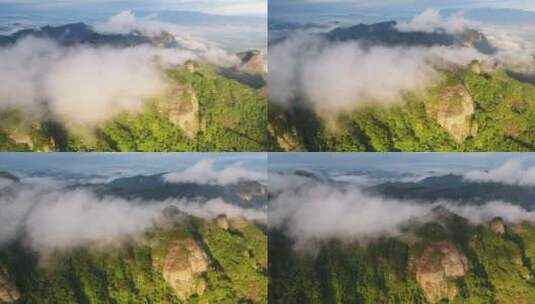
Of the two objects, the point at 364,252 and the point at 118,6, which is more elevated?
the point at 118,6

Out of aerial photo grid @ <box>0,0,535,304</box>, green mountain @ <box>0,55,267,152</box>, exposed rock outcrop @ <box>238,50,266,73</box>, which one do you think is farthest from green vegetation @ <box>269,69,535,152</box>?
exposed rock outcrop @ <box>238,50,266,73</box>

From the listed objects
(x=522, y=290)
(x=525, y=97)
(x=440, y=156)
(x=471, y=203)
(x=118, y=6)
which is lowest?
(x=522, y=290)

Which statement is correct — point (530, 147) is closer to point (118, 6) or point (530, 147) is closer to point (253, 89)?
point (253, 89)

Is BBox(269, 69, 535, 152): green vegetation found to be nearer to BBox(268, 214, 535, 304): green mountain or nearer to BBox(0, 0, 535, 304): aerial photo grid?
BBox(0, 0, 535, 304): aerial photo grid

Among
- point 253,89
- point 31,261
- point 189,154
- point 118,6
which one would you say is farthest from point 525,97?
point 31,261

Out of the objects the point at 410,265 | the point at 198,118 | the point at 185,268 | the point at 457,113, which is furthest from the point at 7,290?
the point at 457,113
